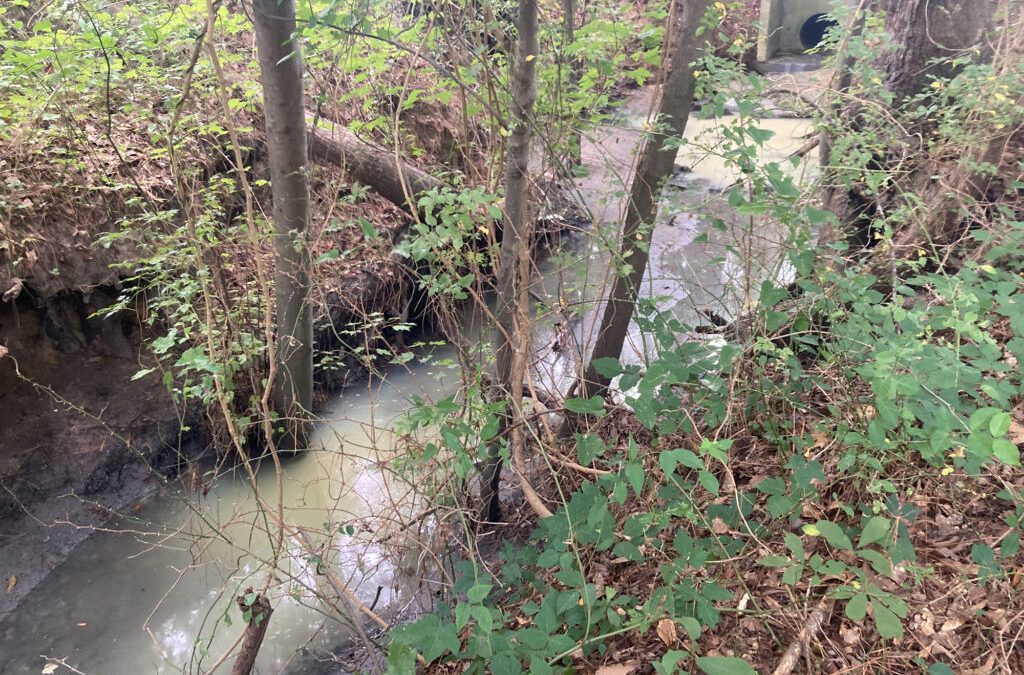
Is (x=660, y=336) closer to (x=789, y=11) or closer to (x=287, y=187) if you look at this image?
(x=287, y=187)

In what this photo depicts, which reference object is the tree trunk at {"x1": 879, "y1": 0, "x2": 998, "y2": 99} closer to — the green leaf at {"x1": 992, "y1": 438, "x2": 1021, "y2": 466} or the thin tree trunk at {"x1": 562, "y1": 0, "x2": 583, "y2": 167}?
the thin tree trunk at {"x1": 562, "y1": 0, "x2": 583, "y2": 167}

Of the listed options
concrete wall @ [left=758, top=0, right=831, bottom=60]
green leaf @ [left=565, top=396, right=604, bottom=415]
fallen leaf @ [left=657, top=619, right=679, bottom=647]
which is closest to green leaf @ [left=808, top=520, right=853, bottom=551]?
fallen leaf @ [left=657, top=619, right=679, bottom=647]

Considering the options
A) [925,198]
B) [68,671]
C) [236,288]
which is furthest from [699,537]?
[236,288]

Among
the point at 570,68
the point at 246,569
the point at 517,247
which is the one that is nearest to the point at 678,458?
the point at 517,247

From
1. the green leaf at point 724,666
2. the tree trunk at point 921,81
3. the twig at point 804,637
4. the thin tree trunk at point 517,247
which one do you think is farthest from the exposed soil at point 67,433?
the tree trunk at point 921,81

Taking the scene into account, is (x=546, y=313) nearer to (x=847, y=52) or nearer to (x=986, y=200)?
(x=847, y=52)

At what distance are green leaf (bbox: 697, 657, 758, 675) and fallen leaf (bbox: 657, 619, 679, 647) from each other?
15.5 inches

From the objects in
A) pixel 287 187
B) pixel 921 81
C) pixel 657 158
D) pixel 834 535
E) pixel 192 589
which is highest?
pixel 921 81

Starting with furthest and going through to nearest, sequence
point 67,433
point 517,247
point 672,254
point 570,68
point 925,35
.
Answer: point 672,254 < point 67,433 < point 925,35 < point 517,247 < point 570,68

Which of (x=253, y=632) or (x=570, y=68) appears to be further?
(x=570, y=68)

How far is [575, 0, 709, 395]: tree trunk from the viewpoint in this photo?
2738 millimetres

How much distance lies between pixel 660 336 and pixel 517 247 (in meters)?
0.91

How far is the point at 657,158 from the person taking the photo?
2.97 meters

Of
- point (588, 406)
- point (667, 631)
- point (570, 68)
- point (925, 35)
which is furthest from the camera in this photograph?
point (925, 35)
